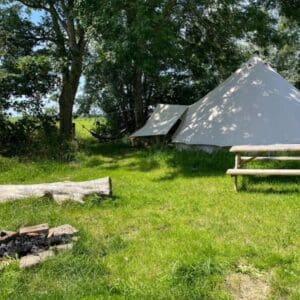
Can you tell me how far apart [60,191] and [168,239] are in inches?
95.9

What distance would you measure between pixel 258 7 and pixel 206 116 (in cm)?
329

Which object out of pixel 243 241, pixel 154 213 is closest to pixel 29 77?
pixel 154 213

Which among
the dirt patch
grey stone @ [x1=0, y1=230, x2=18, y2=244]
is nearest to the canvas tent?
the dirt patch

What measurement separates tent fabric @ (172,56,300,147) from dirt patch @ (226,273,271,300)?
6.99 m

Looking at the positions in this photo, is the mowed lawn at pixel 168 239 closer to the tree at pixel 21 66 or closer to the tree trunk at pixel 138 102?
the tree at pixel 21 66

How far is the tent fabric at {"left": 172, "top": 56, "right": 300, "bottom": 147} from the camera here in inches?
425

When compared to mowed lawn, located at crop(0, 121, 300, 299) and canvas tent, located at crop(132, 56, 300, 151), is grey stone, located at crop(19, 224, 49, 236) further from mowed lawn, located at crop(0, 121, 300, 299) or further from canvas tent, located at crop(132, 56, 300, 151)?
canvas tent, located at crop(132, 56, 300, 151)

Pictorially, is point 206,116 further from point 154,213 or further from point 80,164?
point 154,213

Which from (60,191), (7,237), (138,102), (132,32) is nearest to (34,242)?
(7,237)

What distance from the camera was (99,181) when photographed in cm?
702

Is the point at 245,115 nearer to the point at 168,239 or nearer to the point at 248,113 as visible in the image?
the point at 248,113

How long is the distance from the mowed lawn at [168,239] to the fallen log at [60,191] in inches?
6.2

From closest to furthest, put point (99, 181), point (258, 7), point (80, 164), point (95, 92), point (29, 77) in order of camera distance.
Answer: point (99, 181), point (80, 164), point (258, 7), point (29, 77), point (95, 92)

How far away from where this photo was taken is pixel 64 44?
1352 cm
